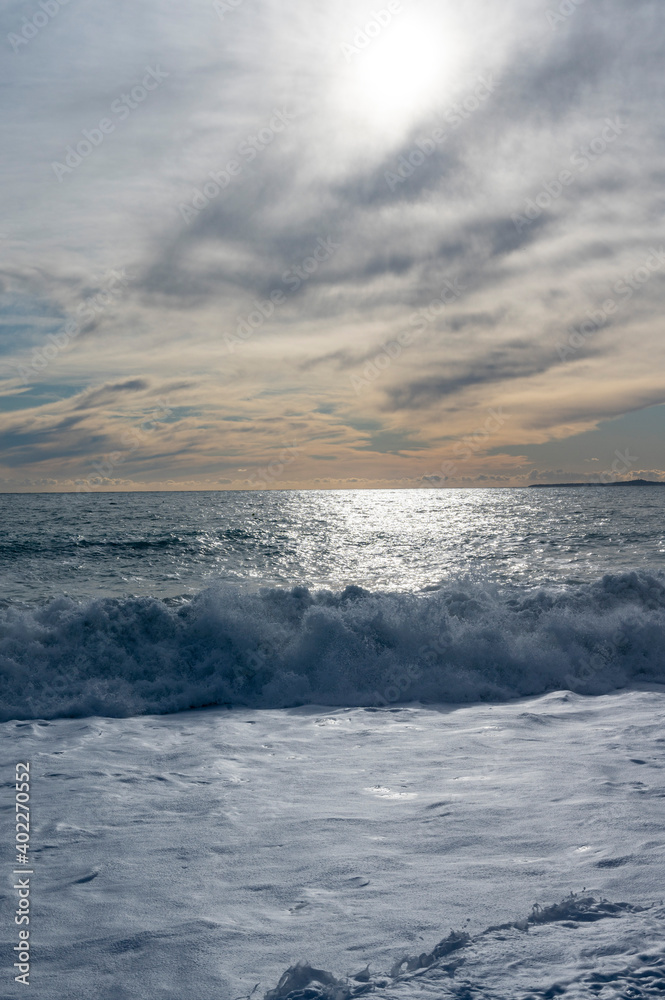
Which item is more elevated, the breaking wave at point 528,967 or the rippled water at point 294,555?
the rippled water at point 294,555

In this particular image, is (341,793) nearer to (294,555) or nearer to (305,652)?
(305,652)

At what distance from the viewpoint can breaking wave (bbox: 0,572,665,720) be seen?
910 centimetres

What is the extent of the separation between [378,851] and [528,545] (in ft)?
80.9

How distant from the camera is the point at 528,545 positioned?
90.3ft

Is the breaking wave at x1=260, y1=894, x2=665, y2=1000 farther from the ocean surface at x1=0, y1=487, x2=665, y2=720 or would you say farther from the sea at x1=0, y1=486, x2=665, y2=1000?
the ocean surface at x1=0, y1=487, x2=665, y2=720

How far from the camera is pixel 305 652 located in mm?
10125

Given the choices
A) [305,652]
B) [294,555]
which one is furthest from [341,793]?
[294,555]

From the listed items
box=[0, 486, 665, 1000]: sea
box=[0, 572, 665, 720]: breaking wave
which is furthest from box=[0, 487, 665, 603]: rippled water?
box=[0, 486, 665, 1000]: sea

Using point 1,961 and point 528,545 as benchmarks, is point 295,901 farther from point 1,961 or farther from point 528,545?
point 528,545

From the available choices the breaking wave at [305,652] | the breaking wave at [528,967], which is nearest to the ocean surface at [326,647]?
the breaking wave at [305,652]

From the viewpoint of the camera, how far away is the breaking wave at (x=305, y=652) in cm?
910

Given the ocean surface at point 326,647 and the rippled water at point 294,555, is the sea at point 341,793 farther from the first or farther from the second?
the rippled water at point 294,555

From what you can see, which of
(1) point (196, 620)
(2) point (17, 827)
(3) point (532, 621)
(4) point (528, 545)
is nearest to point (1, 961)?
(2) point (17, 827)

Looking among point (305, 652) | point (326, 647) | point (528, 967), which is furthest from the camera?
A: point (326, 647)
